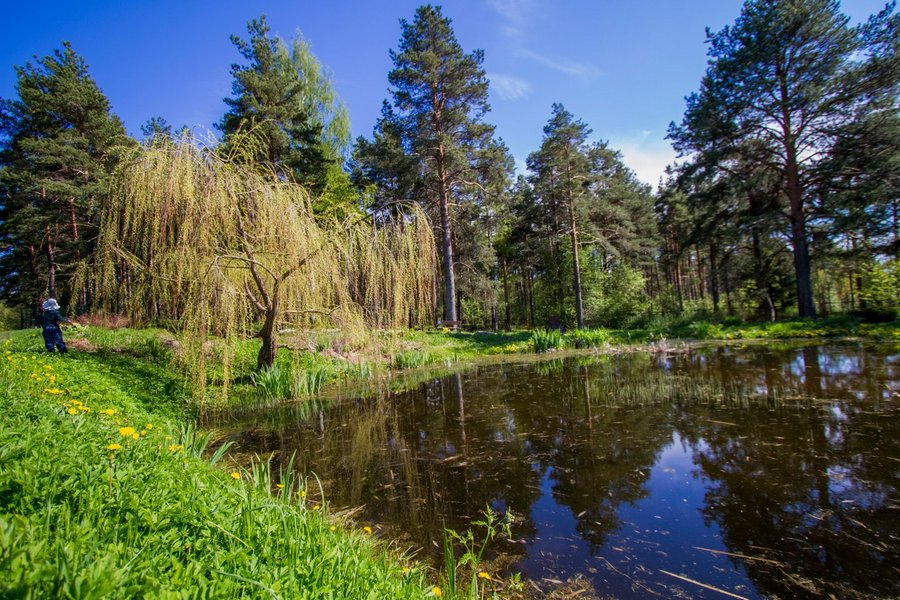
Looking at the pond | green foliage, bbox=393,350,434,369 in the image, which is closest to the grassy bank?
the pond

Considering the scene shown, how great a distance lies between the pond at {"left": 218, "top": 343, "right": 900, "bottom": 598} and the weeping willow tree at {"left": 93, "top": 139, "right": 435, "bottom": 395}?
5.89 feet

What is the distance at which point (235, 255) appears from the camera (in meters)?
6.53

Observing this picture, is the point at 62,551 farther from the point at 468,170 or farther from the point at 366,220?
the point at 468,170

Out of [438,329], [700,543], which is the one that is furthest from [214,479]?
[438,329]

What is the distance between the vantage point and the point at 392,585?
183cm

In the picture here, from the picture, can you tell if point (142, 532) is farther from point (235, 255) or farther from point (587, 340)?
point (587, 340)

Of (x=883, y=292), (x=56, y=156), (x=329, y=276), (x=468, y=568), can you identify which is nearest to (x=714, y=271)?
(x=883, y=292)

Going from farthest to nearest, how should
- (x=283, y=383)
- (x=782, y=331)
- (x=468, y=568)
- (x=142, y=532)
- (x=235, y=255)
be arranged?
1. (x=782, y=331)
2. (x=283, y=383)
3. (x=235, y=255)
4. (x=468, y=568)
5. (x=142, y=532)

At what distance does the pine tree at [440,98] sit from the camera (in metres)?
18.8

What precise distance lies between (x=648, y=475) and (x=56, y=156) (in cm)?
2567

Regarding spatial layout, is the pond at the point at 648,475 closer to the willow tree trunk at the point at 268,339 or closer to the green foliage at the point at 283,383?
the green foliage at the point at 283,383

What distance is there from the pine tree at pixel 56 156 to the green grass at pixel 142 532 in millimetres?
20730

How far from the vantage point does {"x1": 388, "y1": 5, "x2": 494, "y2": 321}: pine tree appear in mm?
18797

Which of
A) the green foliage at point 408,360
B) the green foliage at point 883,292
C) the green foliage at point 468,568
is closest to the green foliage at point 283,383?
the green foliage at point 408,360
